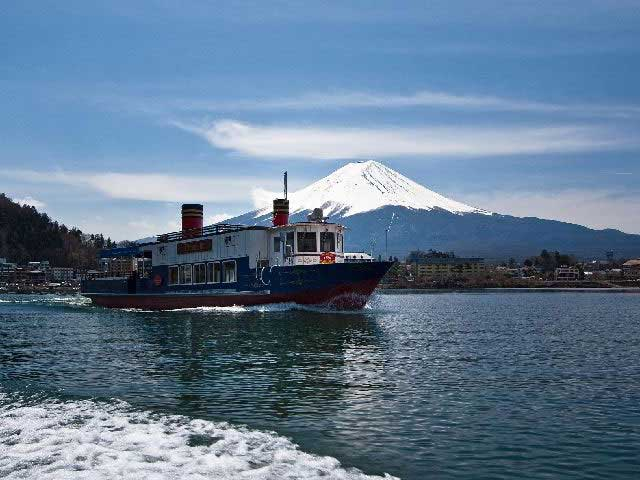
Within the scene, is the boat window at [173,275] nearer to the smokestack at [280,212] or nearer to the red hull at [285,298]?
the red hull at [285,298]

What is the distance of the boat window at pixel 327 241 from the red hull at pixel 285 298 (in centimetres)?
356

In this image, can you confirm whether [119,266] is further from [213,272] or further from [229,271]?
[229,271]

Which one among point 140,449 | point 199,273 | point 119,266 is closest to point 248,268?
point 199,273

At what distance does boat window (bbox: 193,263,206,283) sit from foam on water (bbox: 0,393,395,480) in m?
47.2

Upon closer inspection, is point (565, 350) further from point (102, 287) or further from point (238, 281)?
point (102, 287)

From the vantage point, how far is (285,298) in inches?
2125

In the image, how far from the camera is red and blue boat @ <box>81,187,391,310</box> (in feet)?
172

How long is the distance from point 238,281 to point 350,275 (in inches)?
462

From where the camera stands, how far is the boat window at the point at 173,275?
226 feet

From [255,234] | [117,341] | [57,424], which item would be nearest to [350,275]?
[255,234]

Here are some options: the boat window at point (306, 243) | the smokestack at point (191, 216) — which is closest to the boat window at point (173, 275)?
the smokestack at point (191, 216)

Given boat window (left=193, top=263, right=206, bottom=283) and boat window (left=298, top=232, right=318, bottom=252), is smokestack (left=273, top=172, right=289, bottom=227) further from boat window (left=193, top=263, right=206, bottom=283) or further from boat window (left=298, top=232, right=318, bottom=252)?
boat window (left=193, top=263, right=206, bottom=283)

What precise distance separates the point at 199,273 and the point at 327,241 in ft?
54.3

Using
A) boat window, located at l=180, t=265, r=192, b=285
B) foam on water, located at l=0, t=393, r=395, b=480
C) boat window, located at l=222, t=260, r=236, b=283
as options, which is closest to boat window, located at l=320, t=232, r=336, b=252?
boat window, located at l=222, t=260, r=236, b=283
